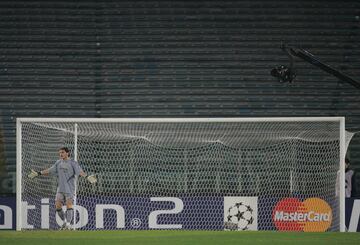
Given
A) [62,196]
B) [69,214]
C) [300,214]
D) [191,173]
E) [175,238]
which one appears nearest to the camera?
[175,238]

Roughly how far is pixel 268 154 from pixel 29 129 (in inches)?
165

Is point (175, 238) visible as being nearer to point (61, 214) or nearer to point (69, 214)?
point (69, 214)

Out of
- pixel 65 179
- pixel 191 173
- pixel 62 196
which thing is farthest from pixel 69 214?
pixel 191 173

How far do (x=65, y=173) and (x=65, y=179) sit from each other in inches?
3.9

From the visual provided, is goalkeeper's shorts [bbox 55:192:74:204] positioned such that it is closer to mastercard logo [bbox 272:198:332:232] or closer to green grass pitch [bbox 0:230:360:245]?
green grass pitch [bbox 0:230:360:245]

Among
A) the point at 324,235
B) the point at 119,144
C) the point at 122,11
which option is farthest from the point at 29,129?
the point at 324,235

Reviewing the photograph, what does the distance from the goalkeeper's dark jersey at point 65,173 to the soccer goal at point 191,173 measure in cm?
34

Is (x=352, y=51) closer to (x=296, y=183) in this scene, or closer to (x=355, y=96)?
(x=355, y=96)

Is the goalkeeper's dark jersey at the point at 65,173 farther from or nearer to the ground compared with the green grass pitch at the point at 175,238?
farther from the ground

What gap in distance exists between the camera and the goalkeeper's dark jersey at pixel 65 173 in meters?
14.2

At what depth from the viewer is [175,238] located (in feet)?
35.0

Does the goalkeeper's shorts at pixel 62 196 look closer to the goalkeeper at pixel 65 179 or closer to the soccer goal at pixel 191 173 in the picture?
the goalkeeper at pixel 65 179

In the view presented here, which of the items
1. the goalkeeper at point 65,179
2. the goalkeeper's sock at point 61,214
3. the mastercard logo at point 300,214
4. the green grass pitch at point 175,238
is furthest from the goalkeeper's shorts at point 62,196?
the mastercard logo at point 300,214

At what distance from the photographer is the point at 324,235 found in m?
11.2
